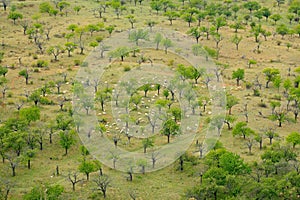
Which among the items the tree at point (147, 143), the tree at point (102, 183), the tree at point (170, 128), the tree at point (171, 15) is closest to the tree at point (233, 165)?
the tree at point (147, 143)

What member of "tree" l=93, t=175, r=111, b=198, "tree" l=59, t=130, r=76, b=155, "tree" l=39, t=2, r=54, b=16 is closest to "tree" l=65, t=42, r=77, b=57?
"tree" l=39, t=2, r=54, b=16

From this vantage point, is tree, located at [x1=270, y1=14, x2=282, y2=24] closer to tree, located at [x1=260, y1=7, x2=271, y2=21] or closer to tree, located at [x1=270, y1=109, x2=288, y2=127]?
tree, located at [x1=260, y1=7, x2=271, y2=21]

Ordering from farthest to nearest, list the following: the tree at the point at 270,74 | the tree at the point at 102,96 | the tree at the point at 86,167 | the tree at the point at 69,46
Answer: the tree at the point at 69,46 < the tree at the point at 270,74 < the tree at the point at 102,96 < the tree at the point at 86,167

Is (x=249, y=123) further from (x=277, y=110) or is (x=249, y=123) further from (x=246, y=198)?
(x=246, y=198)

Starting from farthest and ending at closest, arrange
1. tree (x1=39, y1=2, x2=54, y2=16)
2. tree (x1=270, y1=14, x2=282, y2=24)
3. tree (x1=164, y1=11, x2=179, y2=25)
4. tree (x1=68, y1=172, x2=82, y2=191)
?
tree (x1=270, y1=14, x2=282, y2=24), tree (x1=39, y1=2, x2=54, y2=16), tree (x1=164, y1=11, x2=179, y2=25), tree (x1=68, y1=172, x2=82, y2=191)

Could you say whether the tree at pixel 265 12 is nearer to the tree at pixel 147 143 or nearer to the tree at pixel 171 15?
the tree at pixel 171 15

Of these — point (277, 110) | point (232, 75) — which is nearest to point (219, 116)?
point (277, 110)

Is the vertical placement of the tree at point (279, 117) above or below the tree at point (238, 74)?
below
